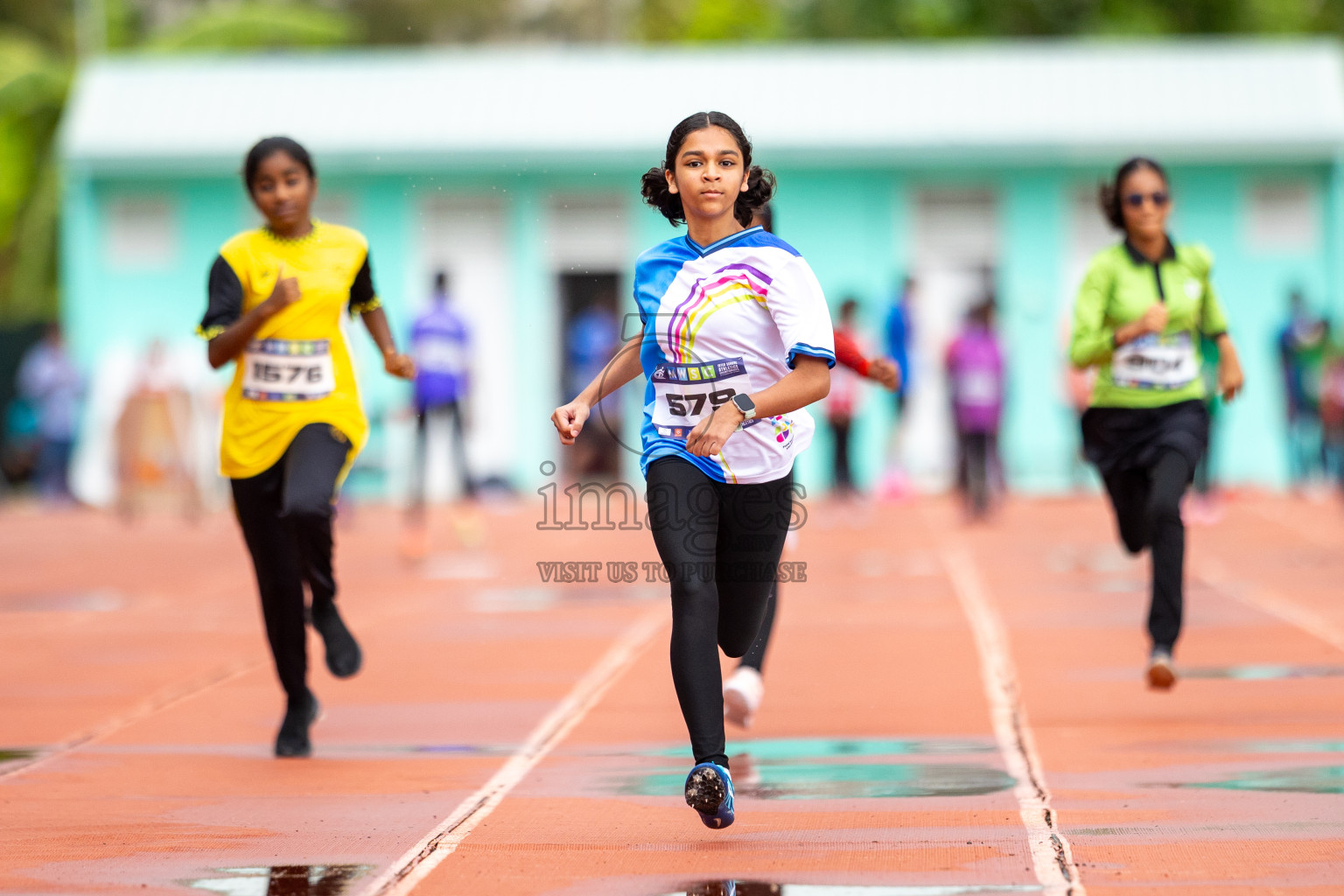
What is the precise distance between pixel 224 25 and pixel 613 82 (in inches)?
452

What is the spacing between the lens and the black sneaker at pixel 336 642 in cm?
690

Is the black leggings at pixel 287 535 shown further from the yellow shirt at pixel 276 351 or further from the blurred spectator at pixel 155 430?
the blurred spectator at pixel 155 430

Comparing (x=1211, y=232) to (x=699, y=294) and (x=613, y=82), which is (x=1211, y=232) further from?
(x=699, y=294)

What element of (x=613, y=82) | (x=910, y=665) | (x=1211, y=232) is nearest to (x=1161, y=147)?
(x=1211, y=232)

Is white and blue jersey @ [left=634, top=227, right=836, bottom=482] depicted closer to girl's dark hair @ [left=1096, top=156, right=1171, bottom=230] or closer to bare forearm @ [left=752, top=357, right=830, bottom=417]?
bare forearm @ [left=752, top=357, right=830, bottom=417]

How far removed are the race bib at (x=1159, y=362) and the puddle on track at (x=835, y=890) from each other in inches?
142

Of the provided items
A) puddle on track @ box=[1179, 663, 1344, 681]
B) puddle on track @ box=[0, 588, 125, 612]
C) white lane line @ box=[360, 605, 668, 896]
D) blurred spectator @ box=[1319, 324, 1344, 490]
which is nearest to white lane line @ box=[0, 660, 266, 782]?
white lane line @ box=[360, 605, 668, 896]

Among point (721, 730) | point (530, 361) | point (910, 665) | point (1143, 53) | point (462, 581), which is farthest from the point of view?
point (1143, 53)

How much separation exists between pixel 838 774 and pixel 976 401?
40.7 feet

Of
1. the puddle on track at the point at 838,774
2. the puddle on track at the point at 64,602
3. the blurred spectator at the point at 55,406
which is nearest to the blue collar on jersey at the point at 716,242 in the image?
the puddle on track at the point at 838,774

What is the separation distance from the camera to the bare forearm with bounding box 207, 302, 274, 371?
6492 mm

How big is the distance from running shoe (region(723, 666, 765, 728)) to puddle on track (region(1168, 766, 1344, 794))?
4.70 ft

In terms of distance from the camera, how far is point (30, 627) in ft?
36.7

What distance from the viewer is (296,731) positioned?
6789 mm
